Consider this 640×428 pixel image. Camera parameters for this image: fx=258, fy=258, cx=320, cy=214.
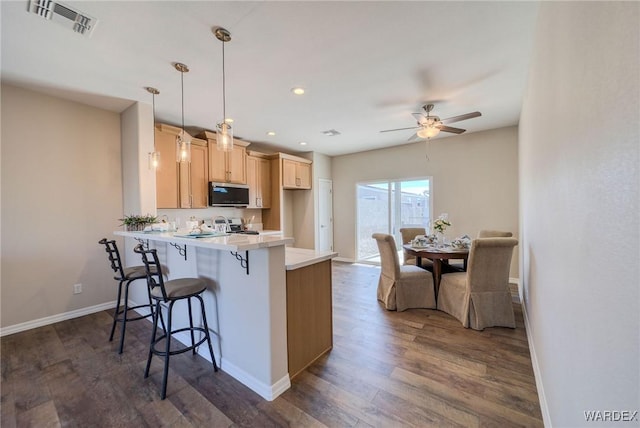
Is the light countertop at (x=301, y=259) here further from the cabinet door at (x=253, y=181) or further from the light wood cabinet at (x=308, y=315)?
the cabinet door at (x=253, y=181)

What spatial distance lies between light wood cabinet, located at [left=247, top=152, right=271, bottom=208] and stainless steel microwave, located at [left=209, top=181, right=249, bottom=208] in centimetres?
22

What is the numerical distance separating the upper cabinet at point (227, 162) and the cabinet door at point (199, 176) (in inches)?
3.8

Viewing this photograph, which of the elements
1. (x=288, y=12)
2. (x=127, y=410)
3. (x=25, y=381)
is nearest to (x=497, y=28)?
(x=288, y=12)

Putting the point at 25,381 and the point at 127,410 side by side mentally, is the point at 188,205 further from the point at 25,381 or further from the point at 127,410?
the point at 127,410

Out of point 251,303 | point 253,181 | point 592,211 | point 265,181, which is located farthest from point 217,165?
point 592,211

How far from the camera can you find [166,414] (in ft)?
5.48

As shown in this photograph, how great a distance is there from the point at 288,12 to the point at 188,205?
3269 mm

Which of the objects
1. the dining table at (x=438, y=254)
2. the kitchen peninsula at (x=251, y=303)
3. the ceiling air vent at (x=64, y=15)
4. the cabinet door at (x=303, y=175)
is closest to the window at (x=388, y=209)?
the cabinet door at (x=303, y=175)

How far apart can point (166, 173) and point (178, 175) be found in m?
0.19

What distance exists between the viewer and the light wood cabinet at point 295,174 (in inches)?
218

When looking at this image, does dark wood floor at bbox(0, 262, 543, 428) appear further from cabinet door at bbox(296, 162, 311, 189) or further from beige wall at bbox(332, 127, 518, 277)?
cabinet door at bbox(296, 162, 311, 189)

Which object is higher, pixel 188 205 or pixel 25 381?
pixel 188 205

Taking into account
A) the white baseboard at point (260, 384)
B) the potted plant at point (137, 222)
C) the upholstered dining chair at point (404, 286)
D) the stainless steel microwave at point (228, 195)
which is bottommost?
the white baseboard at point (260, 384)

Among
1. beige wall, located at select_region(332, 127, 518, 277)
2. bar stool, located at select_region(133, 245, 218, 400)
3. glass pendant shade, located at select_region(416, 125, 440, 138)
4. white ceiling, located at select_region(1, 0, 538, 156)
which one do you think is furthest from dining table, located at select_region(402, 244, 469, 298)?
bar stool, located at select_region(133, 245, 218, 400)
